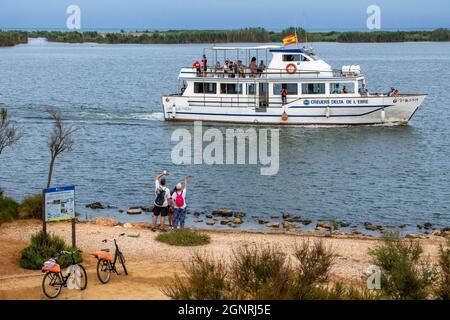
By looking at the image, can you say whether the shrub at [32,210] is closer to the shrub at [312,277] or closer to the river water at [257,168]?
the river water at [257,168]

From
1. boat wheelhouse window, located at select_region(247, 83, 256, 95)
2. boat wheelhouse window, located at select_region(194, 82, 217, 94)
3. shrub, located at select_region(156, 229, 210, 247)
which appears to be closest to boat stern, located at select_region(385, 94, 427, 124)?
boat wheelhouse window, located at select_region(247, 83, 256, 95)

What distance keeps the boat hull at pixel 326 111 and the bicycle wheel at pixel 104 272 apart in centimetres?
2900

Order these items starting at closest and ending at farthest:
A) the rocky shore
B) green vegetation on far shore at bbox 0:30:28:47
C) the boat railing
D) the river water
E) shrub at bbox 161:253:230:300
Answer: shrub at bbox 161:253:230:300
the rocky shore
the river water
the boat railing
green vegetation on far shore at bbox 0:30:28:47

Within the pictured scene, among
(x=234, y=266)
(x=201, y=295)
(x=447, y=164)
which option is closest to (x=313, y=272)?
(x=234, y=266)

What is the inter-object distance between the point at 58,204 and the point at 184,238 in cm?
383

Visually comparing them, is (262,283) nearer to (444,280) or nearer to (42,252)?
(444,280)

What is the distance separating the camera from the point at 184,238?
68.8 feet

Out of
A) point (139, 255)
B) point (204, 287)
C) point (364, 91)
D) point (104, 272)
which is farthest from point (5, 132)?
point (364, 91)

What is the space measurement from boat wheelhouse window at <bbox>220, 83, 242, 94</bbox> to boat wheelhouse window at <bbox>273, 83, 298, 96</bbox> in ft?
6.24

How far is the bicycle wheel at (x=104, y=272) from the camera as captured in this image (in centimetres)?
1711

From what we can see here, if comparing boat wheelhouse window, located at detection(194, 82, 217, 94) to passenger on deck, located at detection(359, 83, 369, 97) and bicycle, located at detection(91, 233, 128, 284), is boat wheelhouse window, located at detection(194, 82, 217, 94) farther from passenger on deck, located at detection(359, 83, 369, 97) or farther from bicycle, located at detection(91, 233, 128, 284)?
bicycle, located at detection(91, 233, 128, 284)

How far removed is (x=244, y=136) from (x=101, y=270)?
91.4 ft

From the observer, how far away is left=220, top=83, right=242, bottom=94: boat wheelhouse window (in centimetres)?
4644
